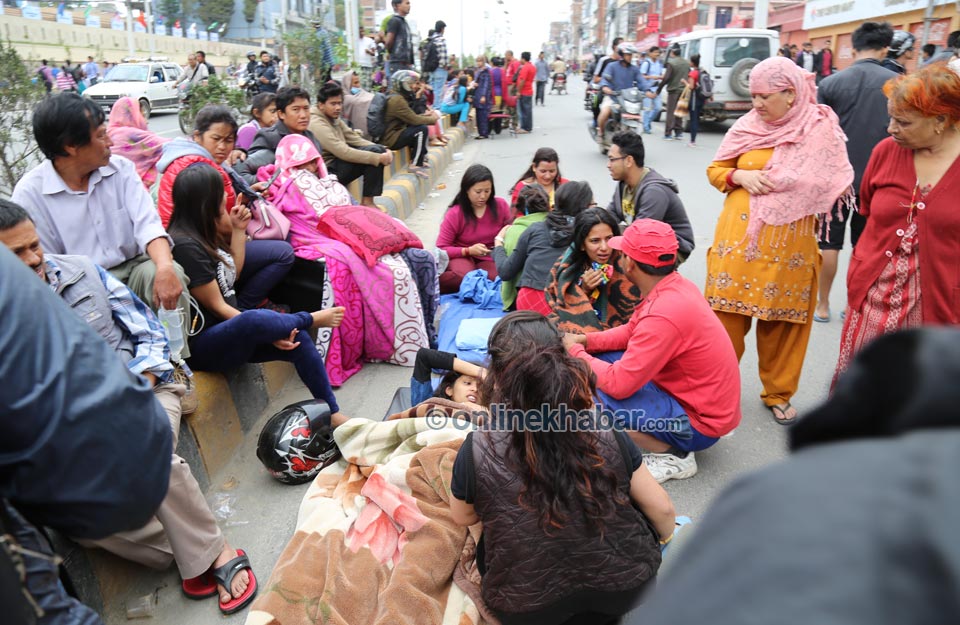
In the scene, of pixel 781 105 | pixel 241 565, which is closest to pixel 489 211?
pixel 781 105

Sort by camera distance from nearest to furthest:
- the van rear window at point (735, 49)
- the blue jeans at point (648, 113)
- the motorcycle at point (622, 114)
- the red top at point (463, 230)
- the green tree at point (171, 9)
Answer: the red top at point (463, 230) < the motorcycle at point (622, 114) < the blue jeans at point (648, 113) < the van rear window at point (735, 49) < the green tree at point (171, 9)

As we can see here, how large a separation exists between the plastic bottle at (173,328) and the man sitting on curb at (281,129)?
7.12 ft

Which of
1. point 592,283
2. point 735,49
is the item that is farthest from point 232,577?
point 735,49

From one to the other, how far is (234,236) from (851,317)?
3077mm

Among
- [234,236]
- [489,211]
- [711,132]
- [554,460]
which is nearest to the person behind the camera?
[554,460]

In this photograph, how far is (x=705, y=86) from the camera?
12.6 m

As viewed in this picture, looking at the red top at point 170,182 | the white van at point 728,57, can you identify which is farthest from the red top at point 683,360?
the white van at point 728,57

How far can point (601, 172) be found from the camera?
34.2 ft

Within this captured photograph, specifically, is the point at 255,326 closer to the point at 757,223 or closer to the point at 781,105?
the point at 757,223

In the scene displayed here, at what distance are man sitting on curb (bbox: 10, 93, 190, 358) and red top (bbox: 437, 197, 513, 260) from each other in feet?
7.84

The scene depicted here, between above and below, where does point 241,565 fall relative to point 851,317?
below

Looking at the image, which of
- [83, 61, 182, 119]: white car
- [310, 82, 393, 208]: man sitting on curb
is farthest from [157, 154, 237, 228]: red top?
[83, 61, 182, 119]: white car

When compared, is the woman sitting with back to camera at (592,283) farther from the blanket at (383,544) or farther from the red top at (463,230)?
the red top at (463,230)

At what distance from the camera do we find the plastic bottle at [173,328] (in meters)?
2.89
